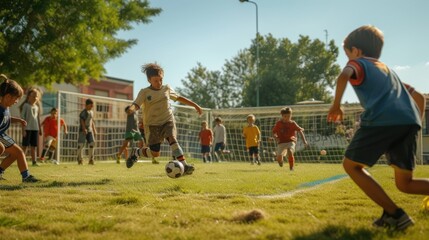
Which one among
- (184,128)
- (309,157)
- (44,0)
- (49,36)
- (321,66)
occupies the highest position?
(321,66)

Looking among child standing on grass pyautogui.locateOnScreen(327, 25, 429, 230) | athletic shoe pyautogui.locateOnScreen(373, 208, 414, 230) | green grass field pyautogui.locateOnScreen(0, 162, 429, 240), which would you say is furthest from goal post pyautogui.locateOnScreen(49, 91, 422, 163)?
athletic shoe pyautogui.locateOnScreen(373, 208, 414, 230)

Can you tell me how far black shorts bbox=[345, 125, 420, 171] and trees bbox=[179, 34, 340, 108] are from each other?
41035mm

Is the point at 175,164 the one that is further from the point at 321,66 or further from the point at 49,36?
the point at 321,66

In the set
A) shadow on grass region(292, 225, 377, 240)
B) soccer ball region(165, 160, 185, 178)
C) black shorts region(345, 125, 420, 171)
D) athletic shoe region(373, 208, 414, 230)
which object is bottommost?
shadow on grass region(292, 225, 377, 240)

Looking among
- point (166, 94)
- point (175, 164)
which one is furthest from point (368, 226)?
point (166, 94)

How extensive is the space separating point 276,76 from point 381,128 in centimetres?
4331

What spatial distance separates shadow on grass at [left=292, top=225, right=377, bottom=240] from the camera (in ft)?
8.71

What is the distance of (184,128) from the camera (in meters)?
21.5

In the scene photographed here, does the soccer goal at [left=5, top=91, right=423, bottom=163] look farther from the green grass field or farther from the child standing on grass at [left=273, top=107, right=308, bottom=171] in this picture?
the green grass field

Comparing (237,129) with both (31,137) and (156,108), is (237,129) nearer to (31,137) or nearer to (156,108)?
(31,137)

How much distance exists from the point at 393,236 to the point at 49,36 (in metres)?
16.3

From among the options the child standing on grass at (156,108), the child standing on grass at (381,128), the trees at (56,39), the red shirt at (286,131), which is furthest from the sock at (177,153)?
the trees at (56,39)

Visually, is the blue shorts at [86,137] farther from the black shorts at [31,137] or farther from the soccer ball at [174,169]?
the soccer ball at [174,169]

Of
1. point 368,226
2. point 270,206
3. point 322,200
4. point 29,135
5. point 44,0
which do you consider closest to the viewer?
point 368,226
